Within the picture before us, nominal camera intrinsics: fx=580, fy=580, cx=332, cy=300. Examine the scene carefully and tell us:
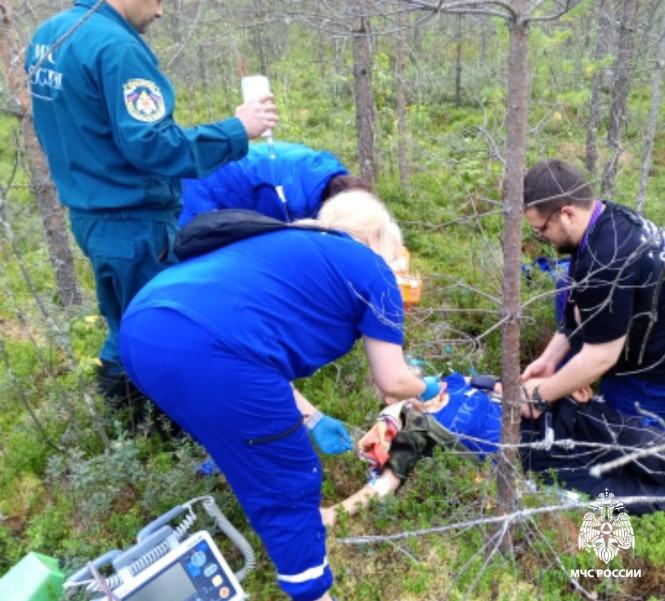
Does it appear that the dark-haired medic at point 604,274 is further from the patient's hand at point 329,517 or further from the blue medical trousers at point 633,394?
the patient's hand at point 329,517

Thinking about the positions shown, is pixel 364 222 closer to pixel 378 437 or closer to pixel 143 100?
pixel 143 100

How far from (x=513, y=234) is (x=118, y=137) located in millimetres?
1515

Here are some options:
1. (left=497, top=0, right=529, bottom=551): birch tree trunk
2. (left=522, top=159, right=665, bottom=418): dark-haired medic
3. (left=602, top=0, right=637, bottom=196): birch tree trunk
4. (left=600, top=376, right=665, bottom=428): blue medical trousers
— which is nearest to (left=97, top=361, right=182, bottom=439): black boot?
(left=497, top=0, right=529, bottom=551): birch tree trunk

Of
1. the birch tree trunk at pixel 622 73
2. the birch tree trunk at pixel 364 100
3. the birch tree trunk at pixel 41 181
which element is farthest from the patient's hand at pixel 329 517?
the birch tree trunk at pixel 622 73

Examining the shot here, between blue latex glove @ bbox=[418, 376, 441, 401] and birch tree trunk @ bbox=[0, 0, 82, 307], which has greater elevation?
birch tree trunk @ bbox=[0, 0, 82, 307]

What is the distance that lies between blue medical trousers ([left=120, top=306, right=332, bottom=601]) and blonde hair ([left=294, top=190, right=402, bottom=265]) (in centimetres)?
59

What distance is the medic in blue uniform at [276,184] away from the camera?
292cm

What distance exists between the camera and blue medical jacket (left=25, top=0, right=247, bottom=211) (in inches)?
85.7

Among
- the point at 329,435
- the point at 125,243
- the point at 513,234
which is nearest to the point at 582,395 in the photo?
the point at 329,435

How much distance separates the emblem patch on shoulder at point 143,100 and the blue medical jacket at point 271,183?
90 centimetres

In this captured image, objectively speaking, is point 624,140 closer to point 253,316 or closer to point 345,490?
point 345,490

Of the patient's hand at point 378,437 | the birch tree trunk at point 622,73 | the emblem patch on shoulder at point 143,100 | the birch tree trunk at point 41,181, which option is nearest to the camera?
the emblem patch on shoulder at point 143,100

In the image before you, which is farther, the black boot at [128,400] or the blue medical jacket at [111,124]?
the black boot at [128,400]

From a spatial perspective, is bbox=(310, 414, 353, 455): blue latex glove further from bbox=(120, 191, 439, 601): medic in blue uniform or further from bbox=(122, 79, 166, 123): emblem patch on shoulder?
bbox=(122, 79, 166, 123): emblem patch on shoulder
